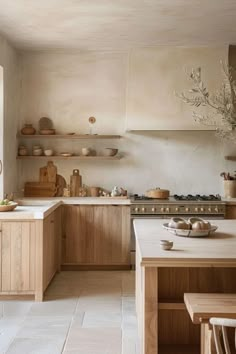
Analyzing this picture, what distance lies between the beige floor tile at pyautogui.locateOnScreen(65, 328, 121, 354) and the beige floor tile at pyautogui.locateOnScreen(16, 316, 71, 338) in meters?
A: 0.11

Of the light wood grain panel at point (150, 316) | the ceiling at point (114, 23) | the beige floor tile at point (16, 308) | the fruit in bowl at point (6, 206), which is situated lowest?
the beige floor tile at point (16, 308)

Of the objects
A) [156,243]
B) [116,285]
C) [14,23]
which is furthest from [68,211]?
[156,243]

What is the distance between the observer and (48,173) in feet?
19.3

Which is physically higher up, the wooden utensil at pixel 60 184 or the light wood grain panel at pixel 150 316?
the wooden utensil at pixel 60 184

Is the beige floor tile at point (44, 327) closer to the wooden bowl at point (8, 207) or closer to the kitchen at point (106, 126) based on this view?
the kitchen at point (106, 126)

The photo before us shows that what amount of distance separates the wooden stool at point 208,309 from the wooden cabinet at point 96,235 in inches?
115

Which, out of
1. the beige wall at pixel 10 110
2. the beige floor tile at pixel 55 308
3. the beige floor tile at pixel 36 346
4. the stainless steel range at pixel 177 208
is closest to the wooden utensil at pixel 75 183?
the beige wall at pixel 10 110

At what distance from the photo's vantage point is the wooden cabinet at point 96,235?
17.6 feet

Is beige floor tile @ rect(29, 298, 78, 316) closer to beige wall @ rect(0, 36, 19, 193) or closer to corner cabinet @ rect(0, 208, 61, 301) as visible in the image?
corner cabinet @ rect(0, 208, 61, 301)

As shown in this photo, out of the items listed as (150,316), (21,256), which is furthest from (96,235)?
(150,316)

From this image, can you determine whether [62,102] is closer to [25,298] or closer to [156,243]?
[25,298]

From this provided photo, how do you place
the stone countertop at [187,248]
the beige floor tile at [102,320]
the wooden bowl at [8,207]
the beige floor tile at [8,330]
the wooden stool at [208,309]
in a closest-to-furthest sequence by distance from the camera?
1. the wooden stool at [208,309]
2. the stone countertop at [187,248]
3. the beige floor tile at [8,330]
4. the beige floor tile at [102,320]
5. the wooden bowl at [8,207]

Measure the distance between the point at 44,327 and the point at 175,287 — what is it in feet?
4.23

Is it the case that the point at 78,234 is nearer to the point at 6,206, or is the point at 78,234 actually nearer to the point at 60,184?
the point at 60,184
